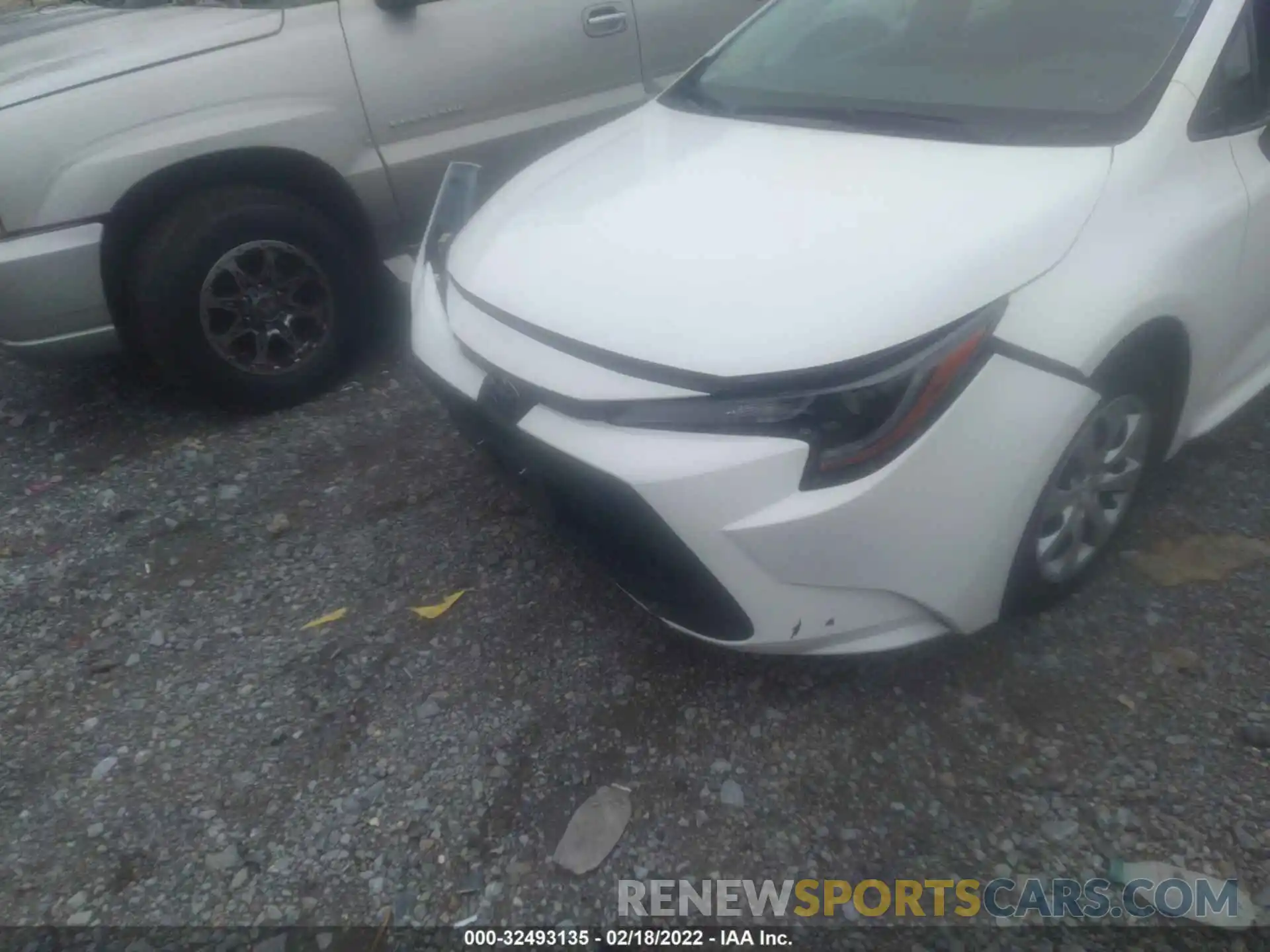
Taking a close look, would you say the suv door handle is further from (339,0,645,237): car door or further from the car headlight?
the car headlight

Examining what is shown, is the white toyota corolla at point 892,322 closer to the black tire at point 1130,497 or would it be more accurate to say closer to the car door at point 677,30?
the black tire at point 1130,497

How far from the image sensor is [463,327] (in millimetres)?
2484

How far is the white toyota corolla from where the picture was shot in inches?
78.1

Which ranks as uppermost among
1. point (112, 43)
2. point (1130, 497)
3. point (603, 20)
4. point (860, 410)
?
point (112, 43)

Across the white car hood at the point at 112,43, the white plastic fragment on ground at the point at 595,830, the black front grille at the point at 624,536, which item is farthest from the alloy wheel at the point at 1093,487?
the white car hood at the point at 112,43

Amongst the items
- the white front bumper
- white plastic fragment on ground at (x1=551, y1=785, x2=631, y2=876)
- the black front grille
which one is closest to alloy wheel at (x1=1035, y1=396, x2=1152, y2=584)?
the white front bumper

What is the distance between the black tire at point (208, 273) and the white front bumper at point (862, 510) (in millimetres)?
1715

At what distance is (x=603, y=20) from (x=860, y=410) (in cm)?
265

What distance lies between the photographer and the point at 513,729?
2449 millimetres

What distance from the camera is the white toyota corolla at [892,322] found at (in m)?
1.98

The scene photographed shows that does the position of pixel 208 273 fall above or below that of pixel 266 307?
above

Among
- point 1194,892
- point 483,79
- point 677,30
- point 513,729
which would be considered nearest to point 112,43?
point 483,79

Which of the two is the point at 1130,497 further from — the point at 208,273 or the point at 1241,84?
the point at 208,273

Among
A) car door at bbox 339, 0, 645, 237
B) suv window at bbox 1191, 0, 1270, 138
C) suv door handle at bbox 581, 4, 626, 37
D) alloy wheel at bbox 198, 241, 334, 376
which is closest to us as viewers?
suv window at bbox 1191, 0, 1270, 138
